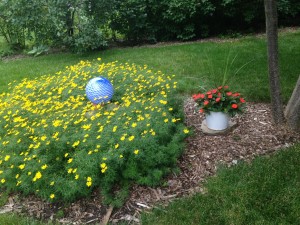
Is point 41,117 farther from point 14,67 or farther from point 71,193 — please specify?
point 14,67

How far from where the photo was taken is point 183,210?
10.1 ft

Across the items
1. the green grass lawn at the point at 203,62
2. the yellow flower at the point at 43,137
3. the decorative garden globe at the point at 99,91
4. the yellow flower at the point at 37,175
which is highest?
the decorative garden globe at the point at 99,91

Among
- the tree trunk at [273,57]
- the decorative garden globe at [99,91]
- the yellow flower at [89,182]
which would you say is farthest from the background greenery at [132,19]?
the yellow flower at [89,182]

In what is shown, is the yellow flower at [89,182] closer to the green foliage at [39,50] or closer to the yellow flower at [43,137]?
the yellow flower at [43,137]

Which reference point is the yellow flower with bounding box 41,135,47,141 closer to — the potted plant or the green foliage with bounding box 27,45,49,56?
the potted plant

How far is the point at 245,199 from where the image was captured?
3.07 m

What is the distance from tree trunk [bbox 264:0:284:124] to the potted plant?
42cm

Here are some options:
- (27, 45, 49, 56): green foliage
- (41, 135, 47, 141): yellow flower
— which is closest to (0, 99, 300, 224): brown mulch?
(41, 135, 47, 141): yellow flower

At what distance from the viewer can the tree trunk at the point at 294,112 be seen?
12.8ft

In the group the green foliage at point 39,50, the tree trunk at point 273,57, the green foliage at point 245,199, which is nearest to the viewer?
the green foliage at point 245,199

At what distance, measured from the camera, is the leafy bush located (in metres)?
3.31

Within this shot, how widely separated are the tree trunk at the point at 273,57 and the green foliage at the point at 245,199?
29.2 inches

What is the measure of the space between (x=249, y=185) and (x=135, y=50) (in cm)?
606

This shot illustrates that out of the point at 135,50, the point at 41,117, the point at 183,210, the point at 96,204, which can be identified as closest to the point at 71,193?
the point at 96,204
